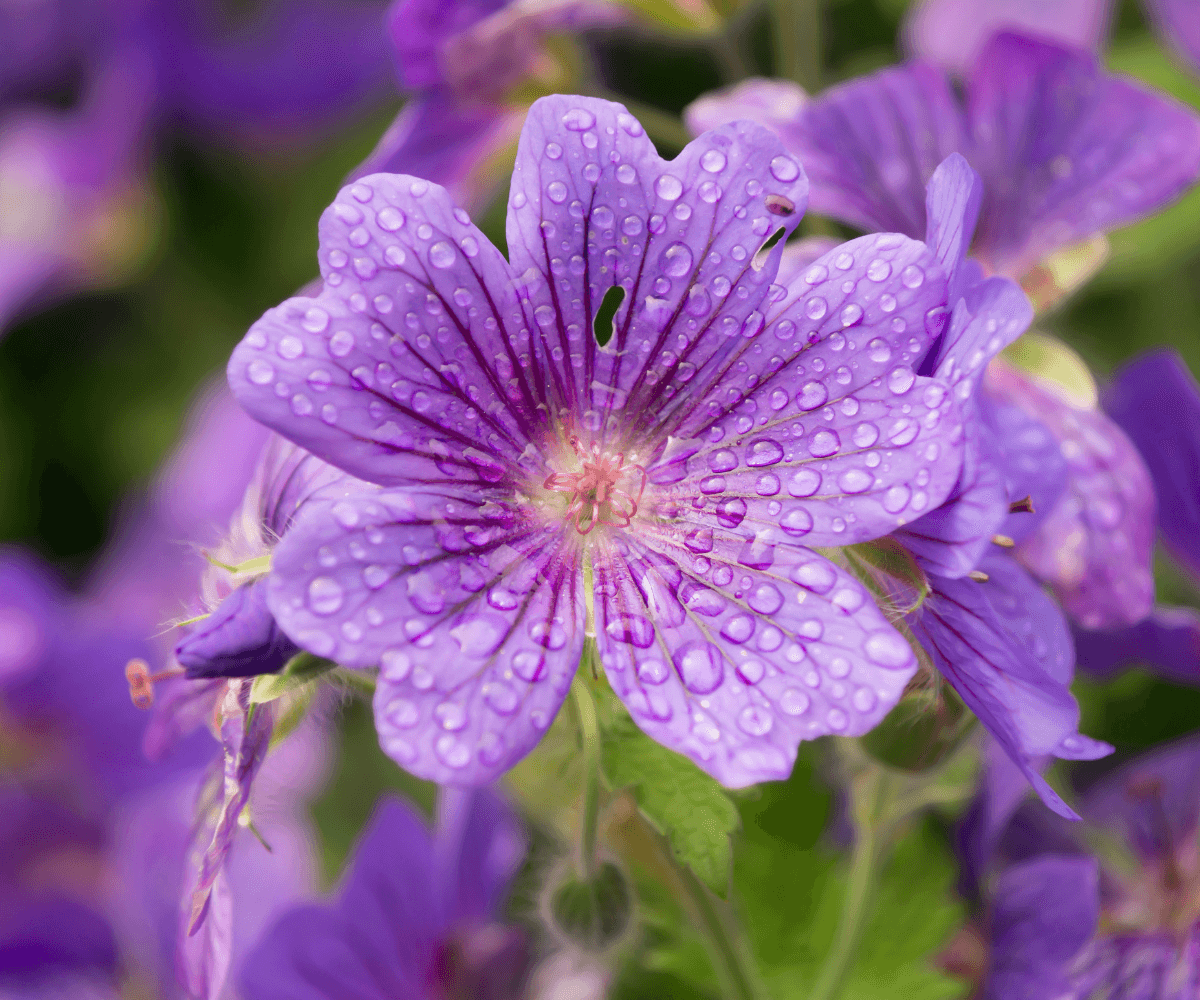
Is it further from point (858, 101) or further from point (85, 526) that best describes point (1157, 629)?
point (85, 526)

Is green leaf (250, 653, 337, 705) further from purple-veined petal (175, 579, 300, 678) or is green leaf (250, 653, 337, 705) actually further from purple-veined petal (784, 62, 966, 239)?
purple-veined petal (784, 62, 966, 239)

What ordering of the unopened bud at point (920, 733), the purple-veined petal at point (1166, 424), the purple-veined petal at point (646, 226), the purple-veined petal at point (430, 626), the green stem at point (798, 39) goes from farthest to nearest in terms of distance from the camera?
1. the green stem at point (798, 39)
2. the purple-veined petal at point (1166, 424)
3. the unopened bud at point (920, 733)
4. the purple-veined petal at point (646, 226)
5. the purple-veined petal at point (430, 626)

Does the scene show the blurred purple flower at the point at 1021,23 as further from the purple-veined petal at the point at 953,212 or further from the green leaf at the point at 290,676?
the green leaf at the point at 290,676

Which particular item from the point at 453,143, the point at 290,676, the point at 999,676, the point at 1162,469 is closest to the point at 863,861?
the point at 999,676

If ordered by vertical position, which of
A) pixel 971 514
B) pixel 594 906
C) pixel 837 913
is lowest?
pixel 837 913

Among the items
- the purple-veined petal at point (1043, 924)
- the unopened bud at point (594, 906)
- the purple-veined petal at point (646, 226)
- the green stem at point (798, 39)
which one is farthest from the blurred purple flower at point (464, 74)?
the purple-veined petal at point (1043, 924)

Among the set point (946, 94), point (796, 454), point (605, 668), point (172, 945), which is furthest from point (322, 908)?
point (946, 94)

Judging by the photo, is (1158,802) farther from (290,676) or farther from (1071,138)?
(290,676)
